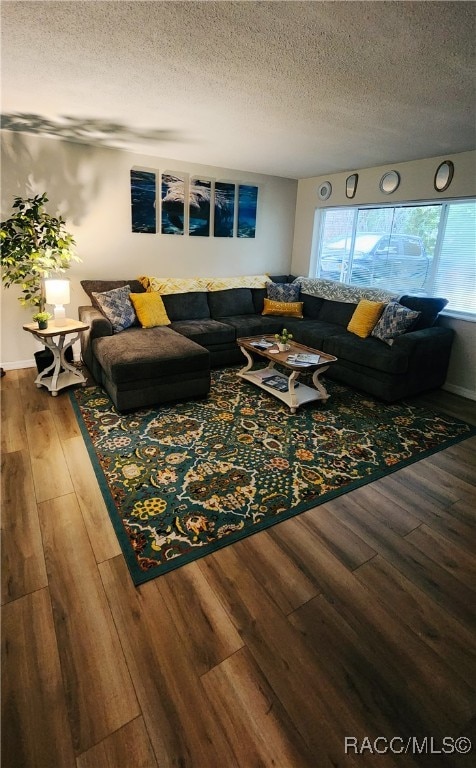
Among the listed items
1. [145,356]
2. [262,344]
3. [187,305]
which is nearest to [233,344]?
[262,344]

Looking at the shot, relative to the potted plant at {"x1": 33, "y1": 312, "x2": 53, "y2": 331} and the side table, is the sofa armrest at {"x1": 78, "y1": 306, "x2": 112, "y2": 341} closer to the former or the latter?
the side table

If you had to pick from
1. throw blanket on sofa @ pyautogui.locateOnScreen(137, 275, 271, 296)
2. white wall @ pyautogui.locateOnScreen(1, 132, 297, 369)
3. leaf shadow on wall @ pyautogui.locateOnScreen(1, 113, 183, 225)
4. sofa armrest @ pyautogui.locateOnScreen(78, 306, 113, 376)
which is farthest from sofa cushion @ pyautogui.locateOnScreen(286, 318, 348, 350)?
leaf shadow on wall @ pyautogui.locateOnScreen(1, 113, 183, 225)

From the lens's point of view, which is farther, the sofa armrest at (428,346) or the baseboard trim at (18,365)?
the baseboard trim at (18,365)

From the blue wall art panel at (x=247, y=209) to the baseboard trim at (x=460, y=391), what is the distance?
3275mm

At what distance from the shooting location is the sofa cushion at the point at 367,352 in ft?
11.3

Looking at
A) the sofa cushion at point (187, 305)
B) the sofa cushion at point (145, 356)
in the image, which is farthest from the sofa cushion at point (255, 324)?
the sofa cushion at point (145, 356)

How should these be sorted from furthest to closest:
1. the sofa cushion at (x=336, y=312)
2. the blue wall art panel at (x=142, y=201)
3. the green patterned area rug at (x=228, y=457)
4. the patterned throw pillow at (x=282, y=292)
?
the patterned throw pillow at (x=282, y=292)
the sofa cushion at (x=336, y=312)
the blue wall art panel at (x=142, y=201)
the green patterned area rug at (x=228, y=457)

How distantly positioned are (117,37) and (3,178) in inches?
96.7

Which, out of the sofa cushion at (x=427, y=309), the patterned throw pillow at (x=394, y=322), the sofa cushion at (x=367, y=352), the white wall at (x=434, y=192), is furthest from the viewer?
the sofa cushion at (x=427, y=309)

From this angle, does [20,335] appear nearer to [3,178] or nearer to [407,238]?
[3,178]

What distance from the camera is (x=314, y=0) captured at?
4.66 feet

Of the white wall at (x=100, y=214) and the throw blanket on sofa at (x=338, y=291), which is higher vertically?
the white wall at (x=100, y=214)

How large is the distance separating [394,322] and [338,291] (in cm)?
118

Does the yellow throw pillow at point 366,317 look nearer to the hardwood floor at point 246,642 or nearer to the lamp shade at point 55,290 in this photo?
the hardwood floor at point 246,642
